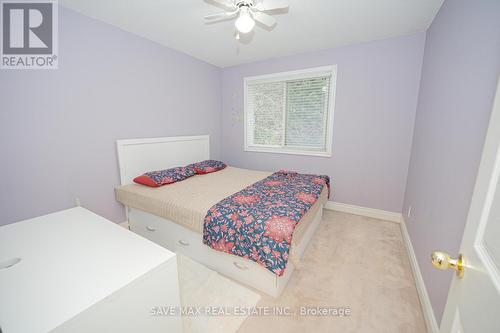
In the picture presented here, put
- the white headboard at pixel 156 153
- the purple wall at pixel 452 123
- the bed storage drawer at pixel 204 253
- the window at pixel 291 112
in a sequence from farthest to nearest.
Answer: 1. the window at pixel 291 112
2. the white headboard at pixel 156 153
3. the bed storage drawer at pixel 204 253
4. the purple wall at pixel 452 123

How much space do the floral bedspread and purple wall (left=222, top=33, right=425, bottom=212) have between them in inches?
Answer: 47.7

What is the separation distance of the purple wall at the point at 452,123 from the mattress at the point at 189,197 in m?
0.90

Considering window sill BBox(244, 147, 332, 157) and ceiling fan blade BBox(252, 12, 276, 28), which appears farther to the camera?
window sill BBox(244, 147, 332, 157)

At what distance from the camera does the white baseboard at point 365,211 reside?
268 centimetres

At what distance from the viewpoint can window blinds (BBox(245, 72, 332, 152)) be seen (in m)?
3.01

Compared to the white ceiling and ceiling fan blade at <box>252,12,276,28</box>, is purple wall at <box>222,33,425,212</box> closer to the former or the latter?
the white ceiling

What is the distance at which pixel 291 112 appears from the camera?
327cm

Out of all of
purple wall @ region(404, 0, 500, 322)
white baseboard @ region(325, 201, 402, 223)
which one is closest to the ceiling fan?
purple wall @ region(404, 0, 500, 322)

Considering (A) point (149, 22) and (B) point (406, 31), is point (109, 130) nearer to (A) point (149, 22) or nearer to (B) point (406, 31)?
(A) point (149, 22)

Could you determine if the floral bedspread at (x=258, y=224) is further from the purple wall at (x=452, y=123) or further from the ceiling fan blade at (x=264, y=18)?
the ceiling fan blade at (x=264, y=18)

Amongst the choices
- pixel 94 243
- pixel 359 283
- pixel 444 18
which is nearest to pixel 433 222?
pixel 359 283

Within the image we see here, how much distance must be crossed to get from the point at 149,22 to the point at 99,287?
2.55m

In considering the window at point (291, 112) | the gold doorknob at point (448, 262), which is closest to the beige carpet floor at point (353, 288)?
the gold doorknob at point (448, 262)

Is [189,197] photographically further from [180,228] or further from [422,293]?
[422,293]
